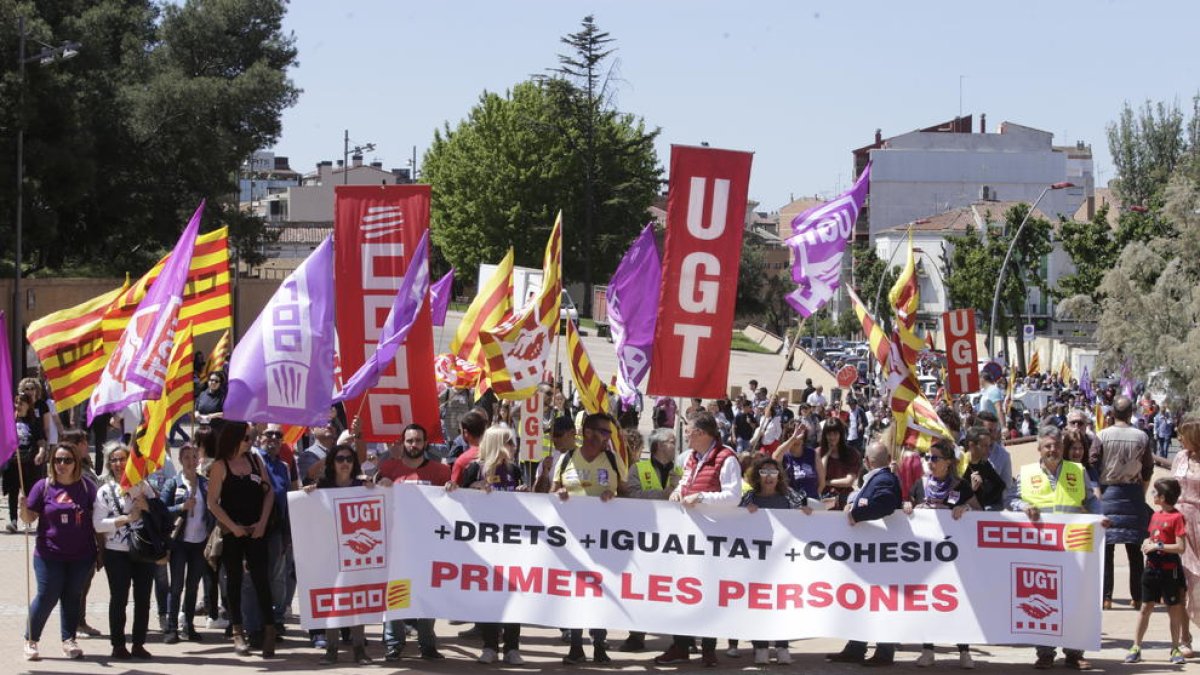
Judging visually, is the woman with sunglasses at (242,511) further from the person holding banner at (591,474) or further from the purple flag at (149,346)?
the person holding banner at (591,474)

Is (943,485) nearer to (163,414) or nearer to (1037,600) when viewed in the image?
(1037,600)

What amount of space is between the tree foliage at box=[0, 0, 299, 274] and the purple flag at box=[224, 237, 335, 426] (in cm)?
3208

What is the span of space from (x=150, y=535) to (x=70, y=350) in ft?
8.68

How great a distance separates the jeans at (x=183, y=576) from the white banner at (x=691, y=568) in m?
1.28

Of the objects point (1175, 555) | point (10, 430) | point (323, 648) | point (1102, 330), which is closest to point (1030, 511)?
point (1175, 555)

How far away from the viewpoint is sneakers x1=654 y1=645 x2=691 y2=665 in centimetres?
1127

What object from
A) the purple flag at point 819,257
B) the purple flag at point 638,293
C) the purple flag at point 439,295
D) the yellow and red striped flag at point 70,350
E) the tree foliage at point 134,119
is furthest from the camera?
the tree foliage at point 134,119

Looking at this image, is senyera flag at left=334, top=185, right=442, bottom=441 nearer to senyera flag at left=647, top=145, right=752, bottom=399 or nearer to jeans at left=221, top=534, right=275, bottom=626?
jeans at left=221, top=534, right=275, bottom=626

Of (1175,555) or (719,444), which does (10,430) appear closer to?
(719,444)

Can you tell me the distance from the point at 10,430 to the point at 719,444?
15.6 feet

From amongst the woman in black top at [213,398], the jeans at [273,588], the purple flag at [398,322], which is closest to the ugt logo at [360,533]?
the jeans at [273,588]

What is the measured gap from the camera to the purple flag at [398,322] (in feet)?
39.1

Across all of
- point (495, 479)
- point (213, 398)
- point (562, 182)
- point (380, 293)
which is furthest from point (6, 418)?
point (562, 182)

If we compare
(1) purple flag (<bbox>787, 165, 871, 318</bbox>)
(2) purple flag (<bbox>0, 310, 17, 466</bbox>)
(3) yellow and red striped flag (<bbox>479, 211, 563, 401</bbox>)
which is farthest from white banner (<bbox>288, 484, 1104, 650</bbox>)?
(1) purple flag (<bbox>787, 165, 871, 318</bbox>)
